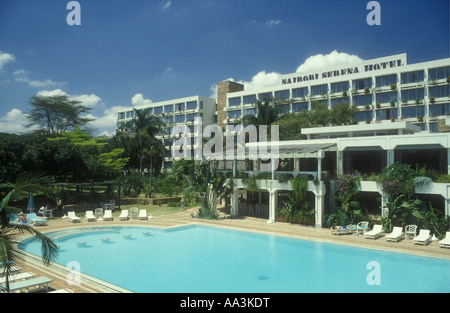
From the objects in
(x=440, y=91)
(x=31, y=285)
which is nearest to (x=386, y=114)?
(x=440, y=91)

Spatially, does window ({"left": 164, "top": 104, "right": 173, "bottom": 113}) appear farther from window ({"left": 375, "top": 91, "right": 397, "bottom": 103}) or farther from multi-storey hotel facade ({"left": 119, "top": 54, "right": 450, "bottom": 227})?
window ({"left": 375, "top": 91, "right": 397, "bottom": 103})

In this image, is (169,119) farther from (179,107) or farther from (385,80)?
(385,80)

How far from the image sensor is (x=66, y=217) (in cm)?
2452

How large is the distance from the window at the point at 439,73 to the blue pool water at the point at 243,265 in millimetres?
36021

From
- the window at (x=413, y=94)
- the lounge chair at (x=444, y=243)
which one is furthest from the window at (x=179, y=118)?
the lounge chair at (x=444, y=243)

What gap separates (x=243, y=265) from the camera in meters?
14.5

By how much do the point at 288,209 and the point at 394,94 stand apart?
31.8 meters

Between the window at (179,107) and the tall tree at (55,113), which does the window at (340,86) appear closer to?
the window at (179,107)

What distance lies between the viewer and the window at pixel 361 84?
156 ft

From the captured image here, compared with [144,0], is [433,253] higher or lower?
lower

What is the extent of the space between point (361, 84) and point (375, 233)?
3522 cm
